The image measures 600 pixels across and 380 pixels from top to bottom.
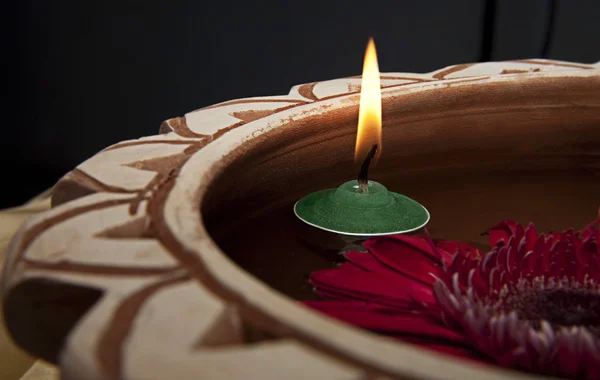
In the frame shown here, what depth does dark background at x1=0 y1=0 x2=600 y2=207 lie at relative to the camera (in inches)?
77.7

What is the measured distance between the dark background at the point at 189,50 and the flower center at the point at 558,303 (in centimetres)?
164

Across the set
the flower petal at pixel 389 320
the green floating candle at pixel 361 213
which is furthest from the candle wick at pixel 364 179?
the flower petal at pixel 389 320

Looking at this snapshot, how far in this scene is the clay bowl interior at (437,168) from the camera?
51cm

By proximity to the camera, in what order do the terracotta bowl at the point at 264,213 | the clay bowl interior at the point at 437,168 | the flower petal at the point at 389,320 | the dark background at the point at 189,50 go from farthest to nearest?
1. the dark background at the point at 189,50
2. the clay bowl interior at the point at 437,168
3. the flower petal at the point at 389,320
4. the terracotta bowl at the point at 264,213

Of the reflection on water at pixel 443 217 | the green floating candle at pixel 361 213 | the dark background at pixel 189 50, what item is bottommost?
the dark background at pixel 189 50

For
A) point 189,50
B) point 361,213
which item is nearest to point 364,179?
point 361,213

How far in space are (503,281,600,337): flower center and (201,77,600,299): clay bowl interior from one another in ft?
0.31

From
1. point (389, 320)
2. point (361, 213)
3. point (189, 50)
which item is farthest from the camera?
point (189, 50)

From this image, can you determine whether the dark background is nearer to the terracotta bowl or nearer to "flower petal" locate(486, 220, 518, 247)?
the terracotta bowl

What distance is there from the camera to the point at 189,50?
79.0 inches

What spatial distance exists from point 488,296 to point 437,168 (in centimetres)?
24

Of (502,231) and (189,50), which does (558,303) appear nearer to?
(502,231)

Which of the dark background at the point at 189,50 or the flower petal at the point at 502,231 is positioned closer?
the flower petal at the point at 502,231

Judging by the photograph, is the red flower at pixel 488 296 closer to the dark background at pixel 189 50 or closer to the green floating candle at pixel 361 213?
the green floating candle at pixel 361 213
